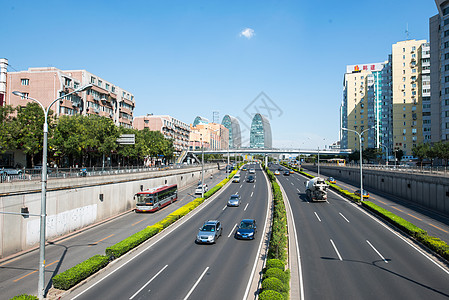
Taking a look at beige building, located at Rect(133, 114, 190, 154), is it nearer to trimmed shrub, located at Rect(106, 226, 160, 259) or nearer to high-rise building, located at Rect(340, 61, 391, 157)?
trimmed shrub, located at Rect(106, 226, 160, 259)

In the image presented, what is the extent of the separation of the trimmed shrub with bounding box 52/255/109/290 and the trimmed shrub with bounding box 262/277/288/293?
10.6 metres

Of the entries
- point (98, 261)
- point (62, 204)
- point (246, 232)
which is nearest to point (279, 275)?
point (98, 261)

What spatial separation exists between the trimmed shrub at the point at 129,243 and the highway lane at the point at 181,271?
65 cm

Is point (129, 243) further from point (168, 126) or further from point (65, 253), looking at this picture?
point (168, 126)

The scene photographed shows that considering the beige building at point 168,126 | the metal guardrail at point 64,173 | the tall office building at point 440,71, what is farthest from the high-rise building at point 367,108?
the metal guardrail at point 64,173

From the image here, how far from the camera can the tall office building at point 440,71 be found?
73938 millimetres

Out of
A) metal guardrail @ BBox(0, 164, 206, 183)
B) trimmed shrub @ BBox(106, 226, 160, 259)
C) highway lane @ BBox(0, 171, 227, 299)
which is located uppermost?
metal guardrail @ BBox(0, 164, 206, 183)

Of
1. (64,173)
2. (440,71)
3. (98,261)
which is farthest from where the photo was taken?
(440,71)

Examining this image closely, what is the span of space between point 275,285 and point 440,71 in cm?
9269

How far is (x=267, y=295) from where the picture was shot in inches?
501

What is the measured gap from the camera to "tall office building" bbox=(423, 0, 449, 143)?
73.9 metres

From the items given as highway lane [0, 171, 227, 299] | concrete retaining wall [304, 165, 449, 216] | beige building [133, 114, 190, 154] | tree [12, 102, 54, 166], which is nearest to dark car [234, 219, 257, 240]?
highway lane [0, 171, 227, 299]

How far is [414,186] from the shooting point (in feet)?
148

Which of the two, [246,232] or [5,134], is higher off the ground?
[5,134]
